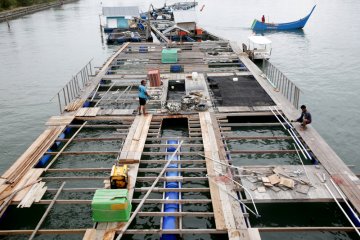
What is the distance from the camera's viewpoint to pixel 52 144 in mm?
17141

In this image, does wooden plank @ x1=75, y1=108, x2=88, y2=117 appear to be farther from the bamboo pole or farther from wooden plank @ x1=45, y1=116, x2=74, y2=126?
the bamboo pole

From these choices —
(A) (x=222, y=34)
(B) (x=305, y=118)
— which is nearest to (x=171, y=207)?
(B) (x=305, y=118)

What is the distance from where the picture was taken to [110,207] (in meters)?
10.9

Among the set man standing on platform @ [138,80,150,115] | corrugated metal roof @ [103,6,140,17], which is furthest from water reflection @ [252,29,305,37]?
man standing on platform @ [138,80,150,115]

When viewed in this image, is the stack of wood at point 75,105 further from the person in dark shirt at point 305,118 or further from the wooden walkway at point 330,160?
the person in dark shirt at point 305,118

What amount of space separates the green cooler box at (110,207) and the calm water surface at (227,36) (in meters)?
9.74

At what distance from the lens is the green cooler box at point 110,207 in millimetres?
10828

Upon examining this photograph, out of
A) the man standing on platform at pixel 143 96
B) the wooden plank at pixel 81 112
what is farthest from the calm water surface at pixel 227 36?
the man standing on platform at pixel 143 96

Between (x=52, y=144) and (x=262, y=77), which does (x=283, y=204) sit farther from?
(x=262, y=77)

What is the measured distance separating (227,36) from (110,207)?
49.9 m

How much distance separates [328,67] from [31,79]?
101 ft

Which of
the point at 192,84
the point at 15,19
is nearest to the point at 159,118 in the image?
the point at 192,84

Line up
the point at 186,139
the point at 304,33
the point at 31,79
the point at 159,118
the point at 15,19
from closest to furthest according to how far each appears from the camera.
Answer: the point at 186,139 < the point at 159,118 < the point at 31,79 < the point at 304,33 < the point at 15,19

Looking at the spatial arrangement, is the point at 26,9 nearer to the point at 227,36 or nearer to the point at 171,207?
the point at 227,36
